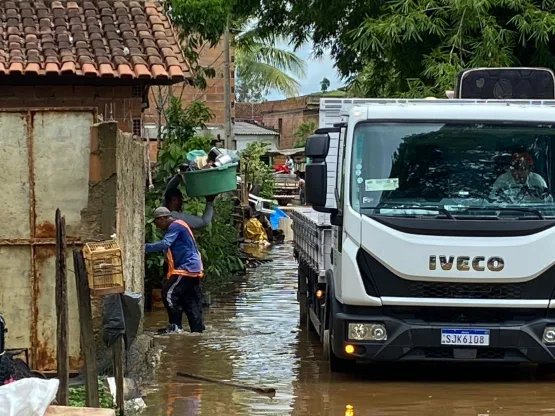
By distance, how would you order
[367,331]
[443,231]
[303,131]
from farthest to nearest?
[303,131] → [367,331] → [443,231]

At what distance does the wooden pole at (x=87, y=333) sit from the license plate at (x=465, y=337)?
3285 mm

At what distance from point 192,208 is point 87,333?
354 inches

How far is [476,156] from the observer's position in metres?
9.09

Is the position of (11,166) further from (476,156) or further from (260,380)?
(476,156)

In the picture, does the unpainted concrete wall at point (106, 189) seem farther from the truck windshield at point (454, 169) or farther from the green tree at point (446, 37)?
the green tree at point (446, 37)

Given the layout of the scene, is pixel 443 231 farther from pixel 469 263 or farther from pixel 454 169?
pixel 454 169

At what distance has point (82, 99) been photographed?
13.2 meters

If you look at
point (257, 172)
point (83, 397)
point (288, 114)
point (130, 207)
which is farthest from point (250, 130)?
point (83, 397)

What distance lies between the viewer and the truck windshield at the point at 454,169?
29.2 feet

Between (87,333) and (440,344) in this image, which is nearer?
(87,333)

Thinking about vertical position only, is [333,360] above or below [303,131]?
below

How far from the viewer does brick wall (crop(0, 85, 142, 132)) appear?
13.0 metres

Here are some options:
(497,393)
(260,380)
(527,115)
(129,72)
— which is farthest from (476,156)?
(129,72)

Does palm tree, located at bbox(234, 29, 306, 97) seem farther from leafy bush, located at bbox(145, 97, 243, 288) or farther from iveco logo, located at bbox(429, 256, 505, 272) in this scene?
iveco logo, located at bbox(429, 256, 505, 272)
